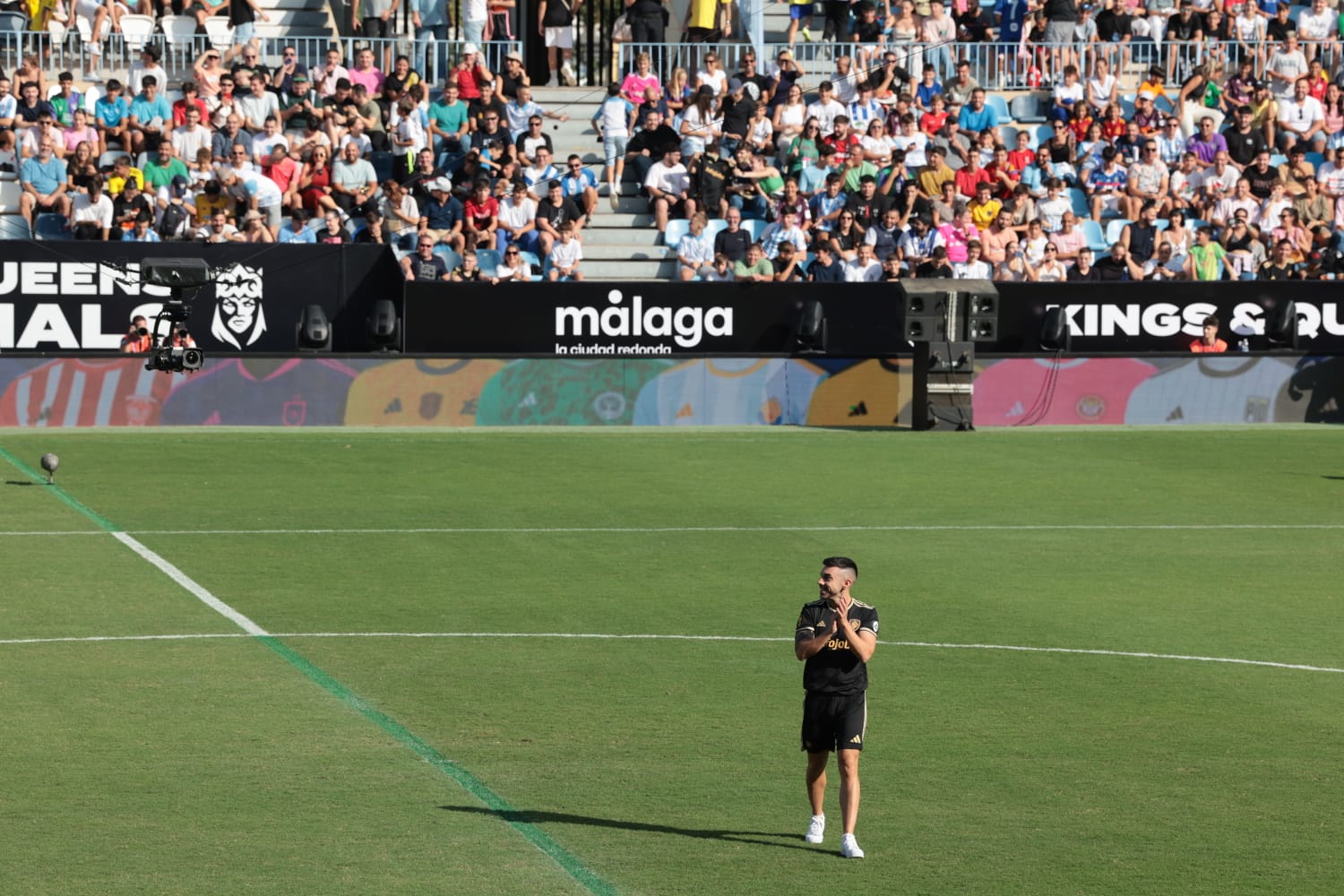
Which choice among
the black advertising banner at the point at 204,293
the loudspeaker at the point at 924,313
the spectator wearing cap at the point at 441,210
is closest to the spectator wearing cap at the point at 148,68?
the black advertising banner at the point at 204,293

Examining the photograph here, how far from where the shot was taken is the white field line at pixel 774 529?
77.0 feet

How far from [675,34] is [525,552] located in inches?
877

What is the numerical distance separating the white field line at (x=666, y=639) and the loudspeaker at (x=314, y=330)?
14441 millimetres

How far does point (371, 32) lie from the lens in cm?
3916

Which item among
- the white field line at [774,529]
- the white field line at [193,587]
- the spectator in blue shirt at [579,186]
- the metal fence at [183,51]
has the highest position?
the metal fence at [183,51]

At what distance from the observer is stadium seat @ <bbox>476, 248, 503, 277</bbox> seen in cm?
3456

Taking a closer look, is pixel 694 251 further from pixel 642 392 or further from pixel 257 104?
pixel 257 104

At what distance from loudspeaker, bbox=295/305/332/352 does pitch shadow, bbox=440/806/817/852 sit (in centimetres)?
2037

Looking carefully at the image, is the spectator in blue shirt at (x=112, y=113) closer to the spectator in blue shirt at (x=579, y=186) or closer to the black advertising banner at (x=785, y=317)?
the black advertising banner at (x=785, y=317)

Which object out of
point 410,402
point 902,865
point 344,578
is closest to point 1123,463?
point 410,402

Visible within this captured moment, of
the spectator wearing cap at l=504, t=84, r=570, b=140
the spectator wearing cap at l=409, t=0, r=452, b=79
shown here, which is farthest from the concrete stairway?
the spectator wearing cap at l=409, t=0, r=452, b=79

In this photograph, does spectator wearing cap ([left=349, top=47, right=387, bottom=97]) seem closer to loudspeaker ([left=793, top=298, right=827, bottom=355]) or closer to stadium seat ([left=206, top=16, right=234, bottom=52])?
stadium seat ([left=206, top=16, right=234, bottom=52])

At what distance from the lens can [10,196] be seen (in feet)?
110

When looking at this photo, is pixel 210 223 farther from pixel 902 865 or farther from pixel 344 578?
pixel 902 865
